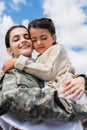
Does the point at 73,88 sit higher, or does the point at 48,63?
the point at 48,63

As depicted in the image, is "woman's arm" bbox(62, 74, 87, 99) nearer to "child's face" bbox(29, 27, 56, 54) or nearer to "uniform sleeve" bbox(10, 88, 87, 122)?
"uniform sleeve" bbox(10, 88, 87, 122)

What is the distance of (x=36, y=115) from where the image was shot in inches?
89.9

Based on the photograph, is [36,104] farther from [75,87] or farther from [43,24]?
[43,24]

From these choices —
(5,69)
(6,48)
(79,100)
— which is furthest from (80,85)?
(6,48)

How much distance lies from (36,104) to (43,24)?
51.4 inches

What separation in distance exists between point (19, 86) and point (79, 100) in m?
0.57

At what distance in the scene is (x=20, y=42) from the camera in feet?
10.1

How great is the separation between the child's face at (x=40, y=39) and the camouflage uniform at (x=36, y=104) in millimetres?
918

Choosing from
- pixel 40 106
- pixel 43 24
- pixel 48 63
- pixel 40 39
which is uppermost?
pixel 43 24

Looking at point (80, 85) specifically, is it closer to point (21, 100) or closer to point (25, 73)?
point (25, 73)

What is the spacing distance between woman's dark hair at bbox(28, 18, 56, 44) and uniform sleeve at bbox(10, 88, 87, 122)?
3.74 ft

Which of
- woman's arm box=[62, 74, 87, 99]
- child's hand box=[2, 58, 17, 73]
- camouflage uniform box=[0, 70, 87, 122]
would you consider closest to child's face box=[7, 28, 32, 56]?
child's hand box=[2, 58, 17, 73]

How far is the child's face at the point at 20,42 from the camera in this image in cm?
→ 305

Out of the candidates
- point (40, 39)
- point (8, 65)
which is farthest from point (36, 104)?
point (40, 39)
